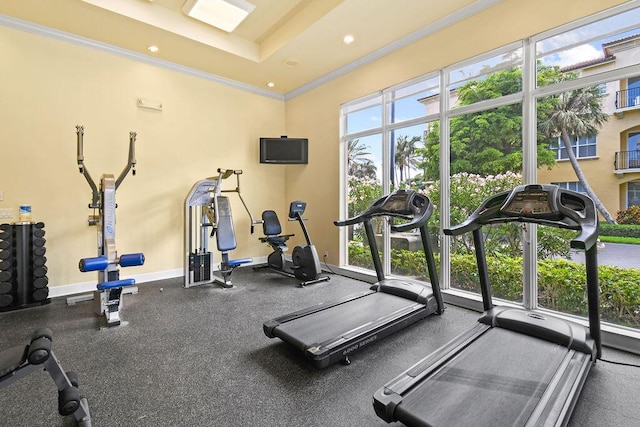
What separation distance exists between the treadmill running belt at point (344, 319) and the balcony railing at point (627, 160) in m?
2.34

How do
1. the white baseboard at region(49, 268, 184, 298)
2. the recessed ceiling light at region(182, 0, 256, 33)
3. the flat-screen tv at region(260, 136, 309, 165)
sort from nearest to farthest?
1. the recessed ceiling light at region(182, 0, 256, 33)
2. the white baseboard at region(49, 268, 184, 298)
3. the flat-screen tv at region(260, 136, 309, 165)

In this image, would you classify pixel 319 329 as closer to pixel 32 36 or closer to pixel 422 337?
pixel 422 337

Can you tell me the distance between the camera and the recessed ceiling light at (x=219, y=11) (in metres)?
3.87

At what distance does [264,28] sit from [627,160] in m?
4.81

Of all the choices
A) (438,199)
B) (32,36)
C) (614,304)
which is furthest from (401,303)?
(32,36)

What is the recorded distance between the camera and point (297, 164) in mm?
6355

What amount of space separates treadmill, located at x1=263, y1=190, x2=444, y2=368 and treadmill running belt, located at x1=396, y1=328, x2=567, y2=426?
72 cm

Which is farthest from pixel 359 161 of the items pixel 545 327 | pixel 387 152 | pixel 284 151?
pixel 545 327

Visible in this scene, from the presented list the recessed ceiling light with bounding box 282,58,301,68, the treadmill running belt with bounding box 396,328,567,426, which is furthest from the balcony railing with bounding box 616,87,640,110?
the recessed ceiling light with bounding box 282,58,301,68

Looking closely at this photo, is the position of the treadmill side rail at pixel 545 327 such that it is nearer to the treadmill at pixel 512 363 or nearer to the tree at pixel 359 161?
the treadmill at pixel 512 363

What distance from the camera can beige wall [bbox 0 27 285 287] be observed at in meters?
4.00

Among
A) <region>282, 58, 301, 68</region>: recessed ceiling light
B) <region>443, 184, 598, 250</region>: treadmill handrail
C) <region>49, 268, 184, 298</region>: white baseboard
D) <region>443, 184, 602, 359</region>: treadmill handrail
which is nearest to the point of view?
<region>443, 184, 598, 250</region>: treadmill handrail

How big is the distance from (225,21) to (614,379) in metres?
5.65

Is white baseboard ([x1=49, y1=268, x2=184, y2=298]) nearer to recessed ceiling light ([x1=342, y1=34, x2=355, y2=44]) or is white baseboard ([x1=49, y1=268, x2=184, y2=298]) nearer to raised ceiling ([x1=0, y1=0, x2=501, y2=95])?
raised ceiling ([x1=0, y1=0, x2=501, y2=95])
